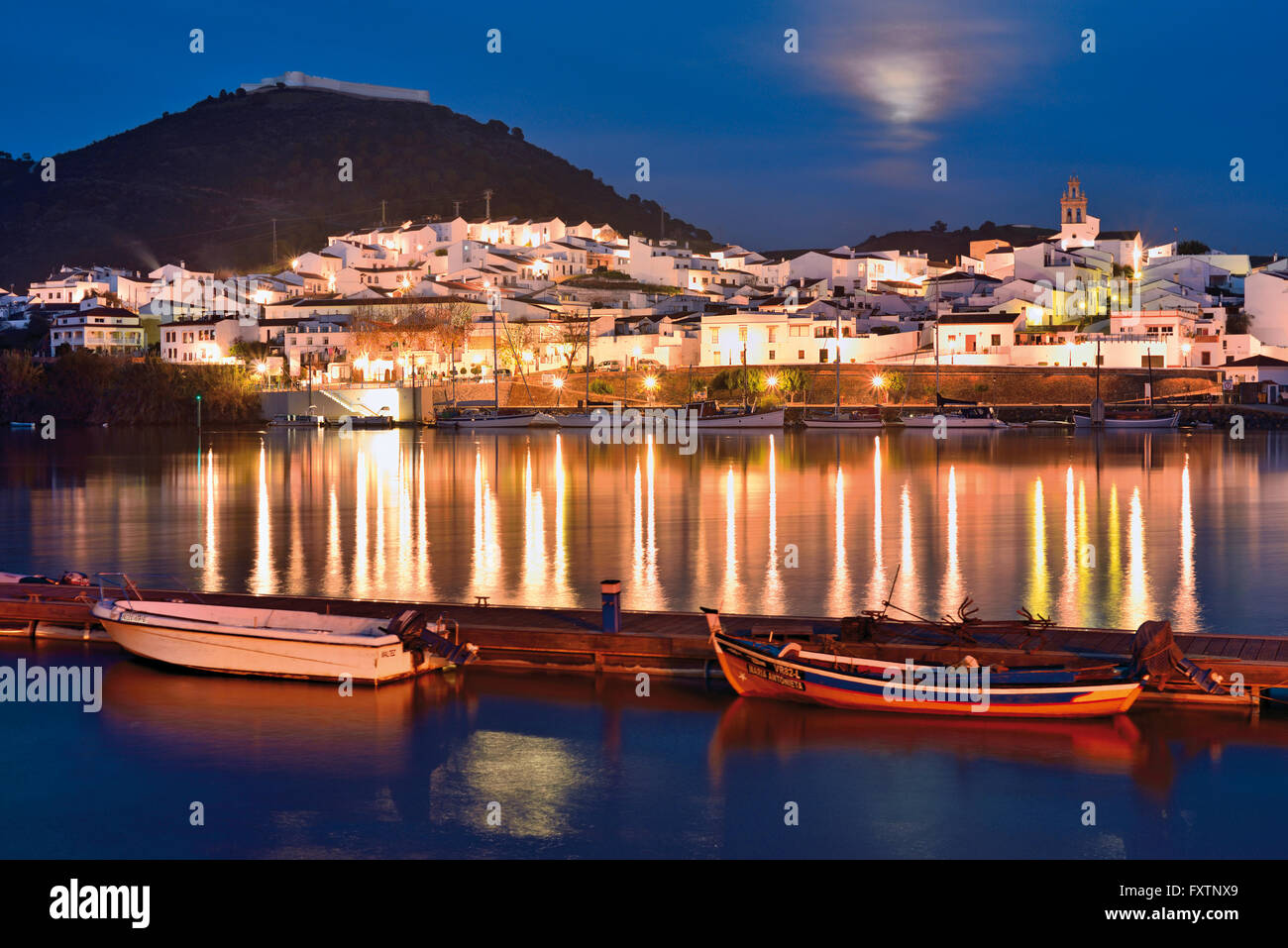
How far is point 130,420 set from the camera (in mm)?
73000

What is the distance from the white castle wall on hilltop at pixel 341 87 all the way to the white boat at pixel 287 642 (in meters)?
187

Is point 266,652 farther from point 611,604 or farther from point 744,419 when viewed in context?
point 744,419

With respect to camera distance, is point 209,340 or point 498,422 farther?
point 209,340

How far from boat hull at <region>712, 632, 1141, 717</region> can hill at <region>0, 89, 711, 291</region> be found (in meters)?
122

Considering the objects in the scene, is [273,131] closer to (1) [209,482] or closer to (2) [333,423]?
(2) [333,423]

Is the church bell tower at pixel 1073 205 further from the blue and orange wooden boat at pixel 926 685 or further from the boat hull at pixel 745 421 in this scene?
the blue and orange wooden boat at pixel 926 685

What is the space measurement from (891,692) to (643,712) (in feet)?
7.14

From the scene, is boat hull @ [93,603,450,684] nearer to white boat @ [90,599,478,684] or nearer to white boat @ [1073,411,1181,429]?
white boat @ [90,599,478,684]

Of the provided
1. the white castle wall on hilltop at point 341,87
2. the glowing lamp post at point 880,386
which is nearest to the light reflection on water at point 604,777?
the glowing lamp post at point 880,386

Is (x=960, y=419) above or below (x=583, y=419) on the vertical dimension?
below

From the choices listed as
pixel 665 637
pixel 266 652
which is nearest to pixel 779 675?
pixel 665 637

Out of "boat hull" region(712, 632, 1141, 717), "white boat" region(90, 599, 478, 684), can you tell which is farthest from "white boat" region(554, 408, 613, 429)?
A: "boat hull" region(712, 632, 1141, 717)
